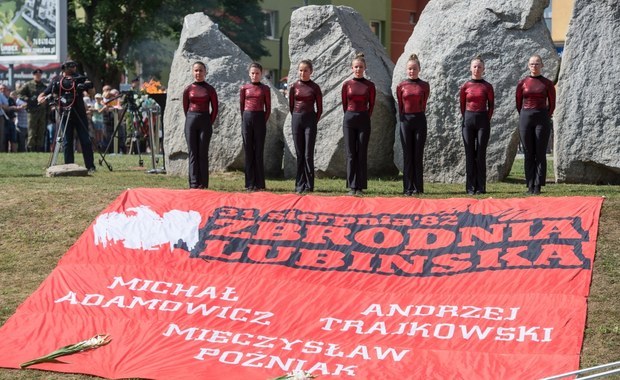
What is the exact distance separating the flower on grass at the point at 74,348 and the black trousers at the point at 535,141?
22.3ft

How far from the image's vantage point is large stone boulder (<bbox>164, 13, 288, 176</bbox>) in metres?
18.6

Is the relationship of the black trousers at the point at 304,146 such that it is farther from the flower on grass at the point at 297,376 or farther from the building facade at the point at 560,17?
the building facade at the point at 560,17

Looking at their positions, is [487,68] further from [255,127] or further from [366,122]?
[255,127]

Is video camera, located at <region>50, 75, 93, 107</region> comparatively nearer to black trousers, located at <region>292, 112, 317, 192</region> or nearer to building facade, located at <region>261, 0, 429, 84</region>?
black trousers, located at <region>292, 112, 317, 192</region>

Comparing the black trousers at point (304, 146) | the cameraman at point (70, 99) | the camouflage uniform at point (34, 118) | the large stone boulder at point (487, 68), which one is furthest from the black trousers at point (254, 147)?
the camouflage uniform at point (34, 118)

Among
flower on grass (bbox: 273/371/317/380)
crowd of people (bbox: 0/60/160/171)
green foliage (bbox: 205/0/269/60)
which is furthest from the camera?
green foliage (bbox: 205/0/269/60)

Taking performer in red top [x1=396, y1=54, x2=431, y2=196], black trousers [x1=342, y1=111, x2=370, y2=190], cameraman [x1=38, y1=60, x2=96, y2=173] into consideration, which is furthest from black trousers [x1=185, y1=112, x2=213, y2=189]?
cameraman [x1=38, y1=60, x2=96, y2=173]

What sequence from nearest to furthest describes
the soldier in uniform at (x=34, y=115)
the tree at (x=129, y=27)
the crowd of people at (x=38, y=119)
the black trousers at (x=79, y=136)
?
the black trousers at (x=79, y=136) < the crowd of people at (x=38, y=119) < the soldier in uniform at (x=34, y=115) < the tree at (x=129, y=27)

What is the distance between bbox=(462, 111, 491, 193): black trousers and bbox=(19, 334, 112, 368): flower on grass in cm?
652

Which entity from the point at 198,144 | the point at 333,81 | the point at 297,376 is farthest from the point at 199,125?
the point at 297,376

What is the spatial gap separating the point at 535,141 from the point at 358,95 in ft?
7.73

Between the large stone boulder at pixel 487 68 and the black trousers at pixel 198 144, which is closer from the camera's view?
the black trousers at pixel 198 144

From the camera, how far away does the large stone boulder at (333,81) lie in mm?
17969

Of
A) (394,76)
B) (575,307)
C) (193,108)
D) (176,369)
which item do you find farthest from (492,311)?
(394,76)
